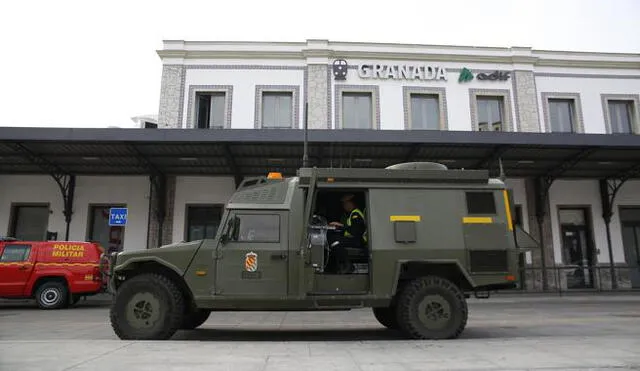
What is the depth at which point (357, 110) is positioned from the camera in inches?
808

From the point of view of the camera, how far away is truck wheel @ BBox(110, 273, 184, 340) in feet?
24.6

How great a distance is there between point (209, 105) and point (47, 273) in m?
9.36

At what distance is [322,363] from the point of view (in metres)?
5.50

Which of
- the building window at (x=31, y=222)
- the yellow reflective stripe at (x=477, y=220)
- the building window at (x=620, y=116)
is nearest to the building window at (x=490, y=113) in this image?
the building window at (x=620, y=116)

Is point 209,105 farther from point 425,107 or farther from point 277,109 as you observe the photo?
point 425,107

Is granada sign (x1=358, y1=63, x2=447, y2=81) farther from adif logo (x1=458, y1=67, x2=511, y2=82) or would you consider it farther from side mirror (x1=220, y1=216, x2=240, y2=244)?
side mirror (x1=220, y1=216, x2=240, y2=244)

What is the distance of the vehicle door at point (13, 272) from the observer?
45.1 feet

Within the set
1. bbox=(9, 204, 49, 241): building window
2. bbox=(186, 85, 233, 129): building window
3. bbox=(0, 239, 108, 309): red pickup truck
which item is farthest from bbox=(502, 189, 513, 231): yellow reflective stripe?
bbox=(9, 204, 49, 241): building window

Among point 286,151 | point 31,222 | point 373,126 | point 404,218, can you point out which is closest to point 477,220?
point 404,218

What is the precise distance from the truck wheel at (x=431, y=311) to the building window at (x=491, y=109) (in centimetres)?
1419

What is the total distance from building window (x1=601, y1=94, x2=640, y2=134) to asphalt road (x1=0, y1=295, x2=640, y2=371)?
13.2 m

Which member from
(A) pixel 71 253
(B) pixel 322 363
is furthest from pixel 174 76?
(B) pixel 322 363

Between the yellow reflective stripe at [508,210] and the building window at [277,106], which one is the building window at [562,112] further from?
the yellow reflective stripe at [508,210]

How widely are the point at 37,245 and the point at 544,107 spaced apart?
64.3ft
